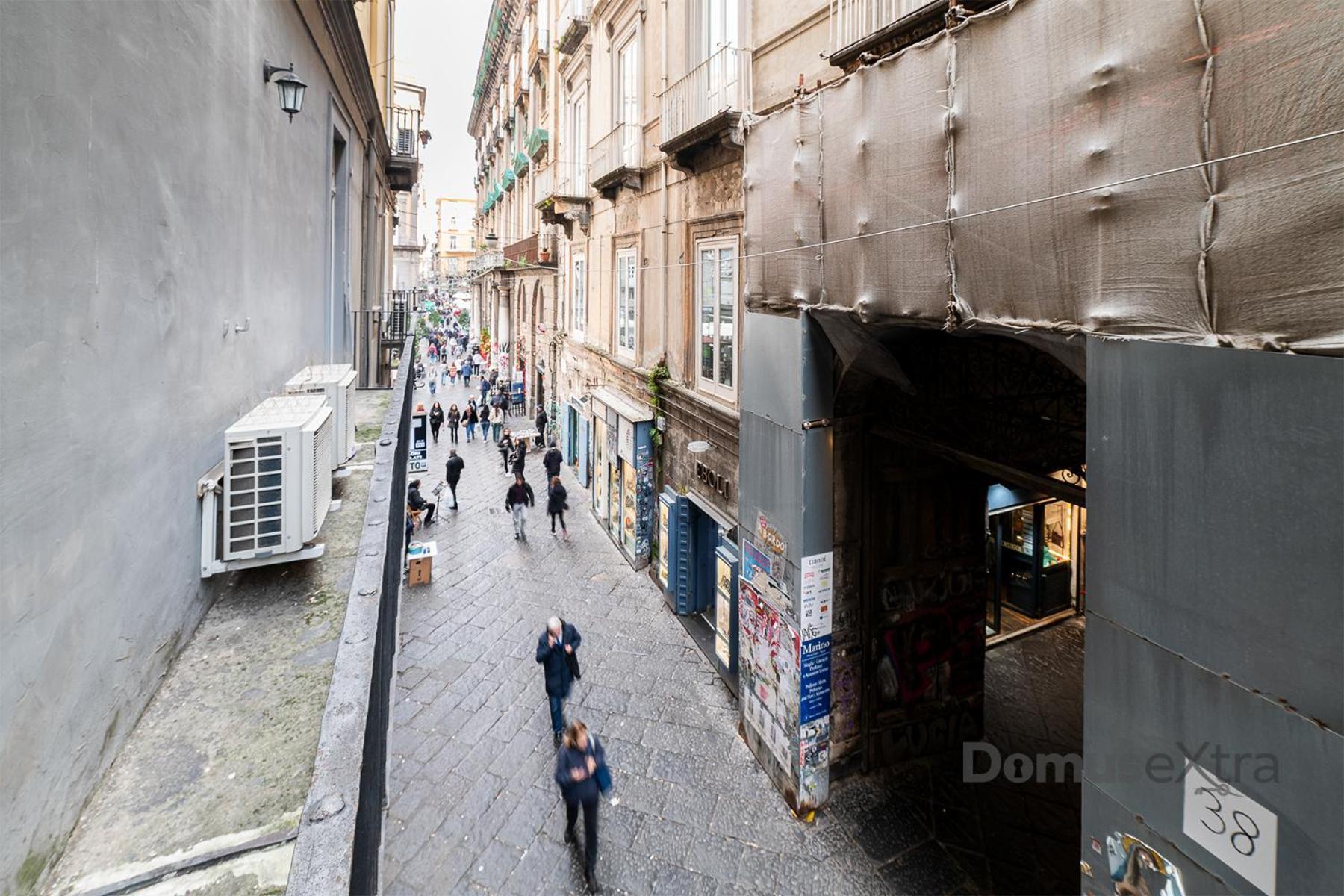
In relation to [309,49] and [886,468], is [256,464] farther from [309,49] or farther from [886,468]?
[309,49]

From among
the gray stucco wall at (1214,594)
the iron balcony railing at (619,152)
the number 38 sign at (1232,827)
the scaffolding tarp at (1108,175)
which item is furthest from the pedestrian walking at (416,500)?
the number 38 sign at (1232,827)

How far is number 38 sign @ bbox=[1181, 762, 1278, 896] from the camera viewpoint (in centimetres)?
256

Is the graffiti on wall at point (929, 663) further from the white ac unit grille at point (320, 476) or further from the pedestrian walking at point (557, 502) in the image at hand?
the pedestrian walking at point (557, 502)

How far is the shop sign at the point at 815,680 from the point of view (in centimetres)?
620

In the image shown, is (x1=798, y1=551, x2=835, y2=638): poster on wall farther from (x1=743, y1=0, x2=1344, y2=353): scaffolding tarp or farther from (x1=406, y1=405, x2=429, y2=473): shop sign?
(x1=406, y1=405, x2=429, y2=473): shop sign

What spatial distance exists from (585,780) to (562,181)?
15.6 metres

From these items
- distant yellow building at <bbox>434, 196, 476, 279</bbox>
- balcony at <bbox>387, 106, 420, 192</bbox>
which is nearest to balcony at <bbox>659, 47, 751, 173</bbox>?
balcony at <bbox>387, 106, 420, 192</bbox>

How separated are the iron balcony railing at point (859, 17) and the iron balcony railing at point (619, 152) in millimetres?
6033

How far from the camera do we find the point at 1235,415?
2.63 metres

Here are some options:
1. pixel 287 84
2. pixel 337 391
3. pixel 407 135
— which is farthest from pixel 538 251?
pixel 337 391

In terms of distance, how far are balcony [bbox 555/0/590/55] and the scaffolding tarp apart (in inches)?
462

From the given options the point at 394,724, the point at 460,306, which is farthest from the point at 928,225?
the point at 460,306

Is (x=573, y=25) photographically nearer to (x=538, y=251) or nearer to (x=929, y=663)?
(x=538, y=251)

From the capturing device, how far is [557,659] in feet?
23.0
